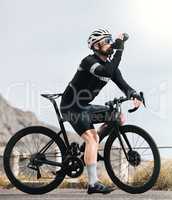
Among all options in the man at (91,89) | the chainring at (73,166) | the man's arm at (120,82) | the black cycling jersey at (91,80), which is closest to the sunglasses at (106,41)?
the man at (91,89)

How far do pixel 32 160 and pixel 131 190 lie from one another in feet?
4.78

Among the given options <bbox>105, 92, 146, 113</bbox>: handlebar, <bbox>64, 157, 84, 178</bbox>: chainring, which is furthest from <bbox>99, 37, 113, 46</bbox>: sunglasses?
<bbox>64, 157, 84, 178</bbox>: chainring

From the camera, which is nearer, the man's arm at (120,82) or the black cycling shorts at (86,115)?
the black cycling shorts at (86,115)

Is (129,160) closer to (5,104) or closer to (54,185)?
(54,185)

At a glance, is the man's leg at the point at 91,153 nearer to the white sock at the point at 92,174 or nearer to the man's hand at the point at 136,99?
the white sock at the point at 92,174

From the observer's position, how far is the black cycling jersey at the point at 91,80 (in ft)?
26.3

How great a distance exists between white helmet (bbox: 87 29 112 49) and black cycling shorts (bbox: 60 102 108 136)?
80 cm

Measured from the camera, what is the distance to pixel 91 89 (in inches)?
321

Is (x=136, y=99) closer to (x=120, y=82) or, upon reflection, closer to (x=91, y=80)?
(x=120, y=82)

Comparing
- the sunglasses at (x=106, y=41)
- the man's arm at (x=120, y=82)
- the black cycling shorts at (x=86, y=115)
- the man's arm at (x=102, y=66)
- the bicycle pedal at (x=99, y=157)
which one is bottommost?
the bicycle pedal at (x=99, y=157)

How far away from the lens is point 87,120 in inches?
324

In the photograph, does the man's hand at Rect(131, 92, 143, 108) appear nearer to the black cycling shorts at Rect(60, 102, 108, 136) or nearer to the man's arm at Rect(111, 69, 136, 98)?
the man's arm at Rect(111, 69, 136, 98)

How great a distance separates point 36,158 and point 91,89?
52.1 inches

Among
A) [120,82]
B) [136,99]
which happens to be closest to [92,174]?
[136,99]
